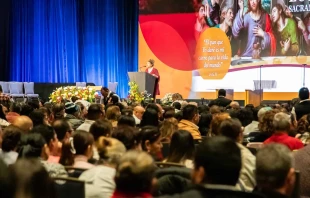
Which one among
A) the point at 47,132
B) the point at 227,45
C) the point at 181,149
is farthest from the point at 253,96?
the point at 181,149

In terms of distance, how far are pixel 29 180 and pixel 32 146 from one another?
5.08 feet

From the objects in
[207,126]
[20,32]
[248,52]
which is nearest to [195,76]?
[248,52]

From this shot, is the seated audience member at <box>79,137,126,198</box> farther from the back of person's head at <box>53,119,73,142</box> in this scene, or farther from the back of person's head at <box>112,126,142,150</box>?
the back of person's head at <box>53,119,73,142</box>

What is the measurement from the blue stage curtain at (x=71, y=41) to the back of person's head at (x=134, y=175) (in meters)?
14.9

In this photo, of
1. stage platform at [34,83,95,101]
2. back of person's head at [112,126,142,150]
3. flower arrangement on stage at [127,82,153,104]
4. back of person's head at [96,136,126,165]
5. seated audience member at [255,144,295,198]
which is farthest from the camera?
stage platform at [34,83,95,101]

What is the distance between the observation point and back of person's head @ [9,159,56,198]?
6.66 feet

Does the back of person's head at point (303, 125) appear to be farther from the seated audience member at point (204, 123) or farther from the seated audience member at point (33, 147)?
the seated audience member at point (33, 147)

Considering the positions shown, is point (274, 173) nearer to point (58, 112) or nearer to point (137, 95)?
point (58, 112)

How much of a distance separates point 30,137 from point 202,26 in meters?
12.1

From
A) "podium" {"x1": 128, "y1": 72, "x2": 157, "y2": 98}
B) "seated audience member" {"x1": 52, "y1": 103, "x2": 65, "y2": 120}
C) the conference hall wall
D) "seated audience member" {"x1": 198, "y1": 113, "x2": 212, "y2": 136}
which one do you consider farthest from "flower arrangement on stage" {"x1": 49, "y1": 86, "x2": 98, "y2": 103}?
the conference hall wall

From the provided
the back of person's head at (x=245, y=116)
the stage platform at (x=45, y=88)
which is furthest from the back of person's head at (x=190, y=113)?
the stage platform at (x=45, y=88)

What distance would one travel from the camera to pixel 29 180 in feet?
6.75

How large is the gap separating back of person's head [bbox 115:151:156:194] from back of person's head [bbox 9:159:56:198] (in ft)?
1.00

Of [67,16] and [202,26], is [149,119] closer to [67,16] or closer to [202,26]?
[202,26]
